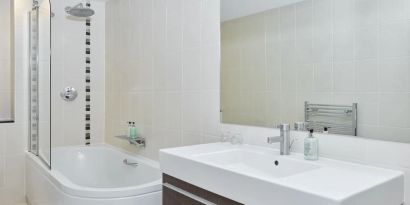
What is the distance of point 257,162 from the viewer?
5.49ft

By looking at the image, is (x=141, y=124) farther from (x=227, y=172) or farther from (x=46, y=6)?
(x=227, y=172)

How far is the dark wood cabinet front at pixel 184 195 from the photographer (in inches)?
52.4

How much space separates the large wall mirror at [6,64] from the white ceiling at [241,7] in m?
2.39

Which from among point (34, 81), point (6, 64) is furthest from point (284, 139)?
point (6, 64)

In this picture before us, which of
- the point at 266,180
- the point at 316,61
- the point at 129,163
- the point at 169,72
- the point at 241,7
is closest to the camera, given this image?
the point at 266,180

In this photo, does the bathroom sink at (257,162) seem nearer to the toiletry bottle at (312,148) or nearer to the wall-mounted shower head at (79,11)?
the toiletry bottle at (312,148)

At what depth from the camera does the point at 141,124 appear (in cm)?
296

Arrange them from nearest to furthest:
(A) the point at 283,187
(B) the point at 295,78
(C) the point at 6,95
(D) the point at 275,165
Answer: (A) the point at 283,187 < (D) the point at 275,165 < (B) the point at 295,78 < (C) the point at 6,95

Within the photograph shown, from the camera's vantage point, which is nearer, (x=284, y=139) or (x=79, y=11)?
(x=284, y=139)

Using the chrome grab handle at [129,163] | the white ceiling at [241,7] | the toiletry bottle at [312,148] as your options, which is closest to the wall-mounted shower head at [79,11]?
the chrome grab handle at [129,163]

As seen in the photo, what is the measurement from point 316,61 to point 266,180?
759 millimetres

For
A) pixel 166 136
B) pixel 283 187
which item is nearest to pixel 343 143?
pixel 283 187

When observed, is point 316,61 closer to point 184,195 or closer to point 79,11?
point 184,195

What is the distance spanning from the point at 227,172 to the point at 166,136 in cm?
142
